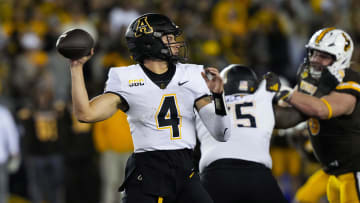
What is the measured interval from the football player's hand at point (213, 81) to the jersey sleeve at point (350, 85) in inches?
63.6

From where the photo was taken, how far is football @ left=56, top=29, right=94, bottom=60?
342 centimetres

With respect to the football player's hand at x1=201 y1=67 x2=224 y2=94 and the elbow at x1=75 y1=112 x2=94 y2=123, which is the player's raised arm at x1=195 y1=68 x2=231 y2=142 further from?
the elbow at x1=75 y1=112 x2=94 y2=123

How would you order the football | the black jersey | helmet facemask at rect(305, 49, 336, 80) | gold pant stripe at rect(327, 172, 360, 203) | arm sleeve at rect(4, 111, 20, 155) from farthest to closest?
arm sleeve at rect(4, 111, 20, 155), helmet facemask at rect(305, 49, 336, 80), the black jersey, gold pant stripe at rect(327, 172, 360, 203), the football

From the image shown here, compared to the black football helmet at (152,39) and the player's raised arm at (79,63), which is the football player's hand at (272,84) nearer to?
the black football helmet at (152,39)

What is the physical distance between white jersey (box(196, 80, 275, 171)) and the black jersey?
0.54 meters

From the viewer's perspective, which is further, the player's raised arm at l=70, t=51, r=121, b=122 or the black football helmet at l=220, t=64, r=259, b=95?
the black football helmet at l=220, t=64, r=259, b=95

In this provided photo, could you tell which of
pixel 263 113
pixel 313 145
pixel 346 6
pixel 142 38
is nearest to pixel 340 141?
pixel 313 145

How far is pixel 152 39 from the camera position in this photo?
12.6ft

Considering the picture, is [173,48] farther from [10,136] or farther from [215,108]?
[10,136]

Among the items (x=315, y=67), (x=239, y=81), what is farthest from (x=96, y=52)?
(x=315, y=67)

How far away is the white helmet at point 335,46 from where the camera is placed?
16.2 ft

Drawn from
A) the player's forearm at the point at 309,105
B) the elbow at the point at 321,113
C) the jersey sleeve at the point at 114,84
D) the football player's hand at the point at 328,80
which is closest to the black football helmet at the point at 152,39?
the jersey sleeve at the point at 114,84

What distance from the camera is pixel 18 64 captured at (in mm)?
9656

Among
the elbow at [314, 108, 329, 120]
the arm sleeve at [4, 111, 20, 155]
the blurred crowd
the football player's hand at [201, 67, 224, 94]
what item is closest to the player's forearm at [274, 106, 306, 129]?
the elbow at [314, 108, 329, 120]
